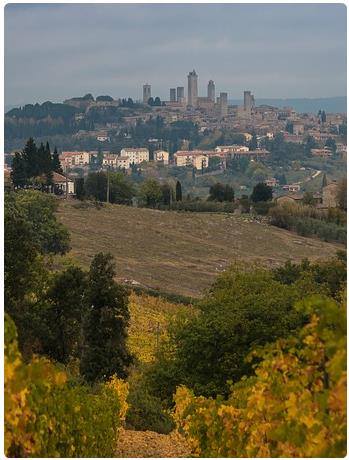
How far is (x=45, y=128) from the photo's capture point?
140m

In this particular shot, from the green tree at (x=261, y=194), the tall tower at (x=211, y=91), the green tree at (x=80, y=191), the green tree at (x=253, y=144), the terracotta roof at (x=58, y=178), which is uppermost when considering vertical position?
the tall tower at (x=211, y=91)

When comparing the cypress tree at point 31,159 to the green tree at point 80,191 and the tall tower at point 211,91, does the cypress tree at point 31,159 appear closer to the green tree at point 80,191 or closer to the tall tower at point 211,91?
the green tree at point 80,191

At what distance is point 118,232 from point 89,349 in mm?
28948

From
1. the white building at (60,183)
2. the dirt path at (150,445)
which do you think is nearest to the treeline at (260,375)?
the dirt path at (150,445)

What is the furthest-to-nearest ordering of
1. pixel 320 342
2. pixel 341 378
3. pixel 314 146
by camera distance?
pixel 314 146 < pixel 320 342 < pixel 341 378

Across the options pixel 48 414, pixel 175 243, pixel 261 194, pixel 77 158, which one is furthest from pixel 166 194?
pixel 77 158

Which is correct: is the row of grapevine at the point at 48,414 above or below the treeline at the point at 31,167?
below

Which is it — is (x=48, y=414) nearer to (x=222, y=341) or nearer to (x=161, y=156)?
(x=222, y=341)

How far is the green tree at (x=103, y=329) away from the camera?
52.8ft

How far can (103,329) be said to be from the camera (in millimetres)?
16266

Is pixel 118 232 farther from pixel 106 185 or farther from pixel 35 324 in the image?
pixel 35 324

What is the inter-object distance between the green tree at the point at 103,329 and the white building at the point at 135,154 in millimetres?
107574

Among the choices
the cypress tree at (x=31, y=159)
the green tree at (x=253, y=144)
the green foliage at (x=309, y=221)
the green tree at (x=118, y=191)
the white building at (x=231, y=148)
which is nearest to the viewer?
the green foliage at (x=309, y=221)

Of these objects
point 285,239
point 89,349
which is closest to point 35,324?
point 89,349
